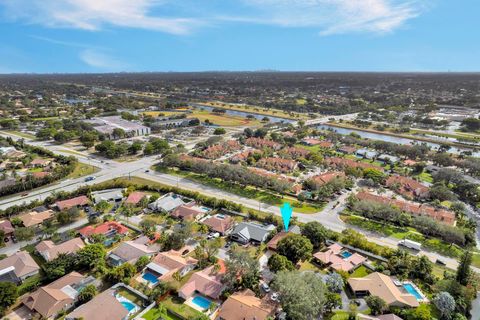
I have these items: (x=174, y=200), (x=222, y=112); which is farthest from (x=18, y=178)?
(x=222, y=112)

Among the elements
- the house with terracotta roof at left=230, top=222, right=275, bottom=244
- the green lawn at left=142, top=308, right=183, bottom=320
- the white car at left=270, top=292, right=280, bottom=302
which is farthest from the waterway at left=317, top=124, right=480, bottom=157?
the green lawn at left=142, top=308, right=183, bottom=320

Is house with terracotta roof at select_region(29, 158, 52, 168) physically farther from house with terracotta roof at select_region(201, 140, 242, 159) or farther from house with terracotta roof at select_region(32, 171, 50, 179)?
house with terracotta roof at select_region(201, 140, 242, 159)

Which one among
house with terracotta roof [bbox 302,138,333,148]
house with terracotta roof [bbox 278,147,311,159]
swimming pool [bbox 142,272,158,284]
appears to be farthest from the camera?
house with terracotta roof [bbox 302,138,333,148]

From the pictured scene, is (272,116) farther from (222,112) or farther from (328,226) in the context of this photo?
(328,226)

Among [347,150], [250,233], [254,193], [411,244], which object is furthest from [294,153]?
[411,244]

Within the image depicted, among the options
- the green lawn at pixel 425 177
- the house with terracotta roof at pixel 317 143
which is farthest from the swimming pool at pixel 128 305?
the house with terracotta roof at pixel 317 143
